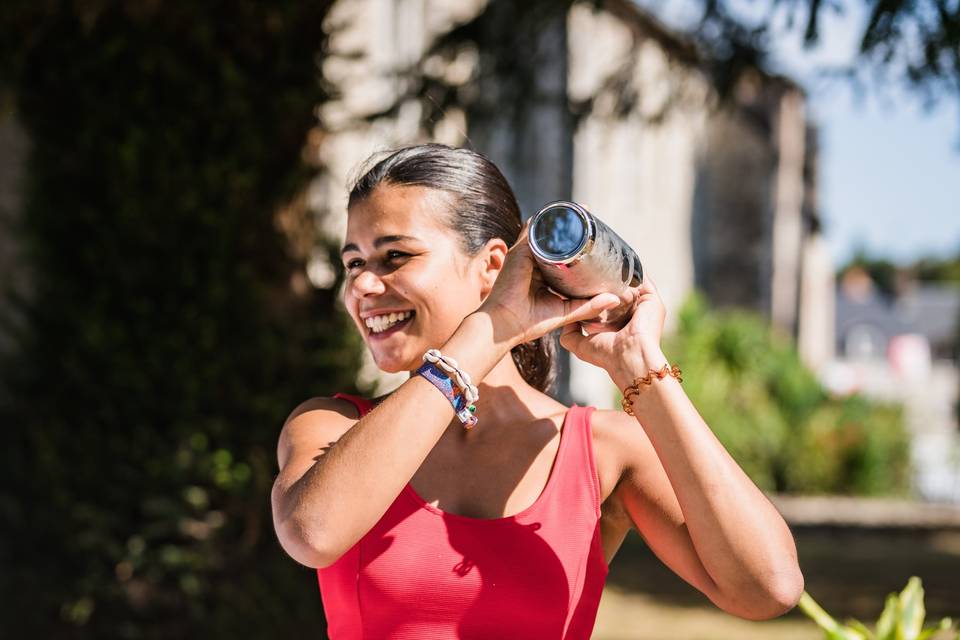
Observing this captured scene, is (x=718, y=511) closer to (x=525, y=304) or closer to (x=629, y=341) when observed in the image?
(x=629, y=341)

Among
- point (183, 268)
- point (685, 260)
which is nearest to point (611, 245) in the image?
point (183, 268)

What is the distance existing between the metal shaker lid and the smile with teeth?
38cm

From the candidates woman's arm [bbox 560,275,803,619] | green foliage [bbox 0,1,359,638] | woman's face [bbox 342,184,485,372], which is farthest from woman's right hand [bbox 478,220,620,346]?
green foliage [bbox 0,1,359,638]

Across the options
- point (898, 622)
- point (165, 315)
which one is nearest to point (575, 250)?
point (898, 622)

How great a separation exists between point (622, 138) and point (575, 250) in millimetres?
23121

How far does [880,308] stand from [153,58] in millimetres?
65638

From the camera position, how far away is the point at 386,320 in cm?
210

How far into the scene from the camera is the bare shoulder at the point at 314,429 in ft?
6.80

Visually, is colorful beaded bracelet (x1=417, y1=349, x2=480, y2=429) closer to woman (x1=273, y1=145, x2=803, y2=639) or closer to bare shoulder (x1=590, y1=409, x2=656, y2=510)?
woman (x1=273, y1=145, x2=803, y2=639)

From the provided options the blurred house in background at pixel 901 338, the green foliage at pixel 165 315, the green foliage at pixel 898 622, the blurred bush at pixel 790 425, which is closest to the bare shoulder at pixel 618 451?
the green foliage at pixel 898 622

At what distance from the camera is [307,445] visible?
6.85 ft

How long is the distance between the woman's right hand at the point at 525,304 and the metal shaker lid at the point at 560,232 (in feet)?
0.19

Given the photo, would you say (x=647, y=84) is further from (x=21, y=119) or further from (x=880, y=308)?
(x=880, y=308)

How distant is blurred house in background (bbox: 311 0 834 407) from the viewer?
285 inches
